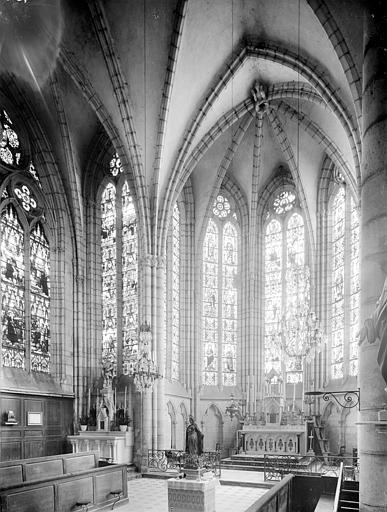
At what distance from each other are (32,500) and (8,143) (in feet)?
42.2

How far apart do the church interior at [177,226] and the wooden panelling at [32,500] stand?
15.3ft

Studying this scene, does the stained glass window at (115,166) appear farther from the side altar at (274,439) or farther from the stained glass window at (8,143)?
the side altar at (274,439)

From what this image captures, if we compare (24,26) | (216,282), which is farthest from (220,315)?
(24,26)

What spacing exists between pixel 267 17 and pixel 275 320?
1282cm

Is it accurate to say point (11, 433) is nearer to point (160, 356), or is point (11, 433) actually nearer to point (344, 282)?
point (160, 356)

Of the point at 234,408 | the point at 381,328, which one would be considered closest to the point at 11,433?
the point at 234,408

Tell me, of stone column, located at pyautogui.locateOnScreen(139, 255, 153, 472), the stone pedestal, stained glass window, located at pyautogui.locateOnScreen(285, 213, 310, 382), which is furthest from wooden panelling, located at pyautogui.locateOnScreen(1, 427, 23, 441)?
stained glass window, located at pyautogui.locateOnScreen(285, 213, 310, 382)

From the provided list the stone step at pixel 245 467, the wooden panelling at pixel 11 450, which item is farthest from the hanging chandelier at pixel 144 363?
the stone step at pixel 245 467

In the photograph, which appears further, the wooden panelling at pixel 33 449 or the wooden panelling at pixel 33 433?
the wooden panelling at pixel 33 433

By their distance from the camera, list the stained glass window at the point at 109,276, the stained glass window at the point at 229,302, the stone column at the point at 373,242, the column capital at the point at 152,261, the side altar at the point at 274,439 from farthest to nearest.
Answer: the stained glass window at the point at 229,302, the stained glass window at the point at 109,276, the side altar at the point at 274,439, the column capital at the point at 152,261, the stone column at the point at 373,242

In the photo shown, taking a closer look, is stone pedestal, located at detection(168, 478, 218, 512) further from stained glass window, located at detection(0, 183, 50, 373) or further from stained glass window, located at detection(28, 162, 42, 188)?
stained glass window, located at detection(28, 162, 42, 188)

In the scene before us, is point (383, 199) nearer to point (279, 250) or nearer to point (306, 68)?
point (306, 68)

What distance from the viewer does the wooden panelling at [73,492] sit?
450 inches

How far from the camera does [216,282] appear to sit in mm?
26047
